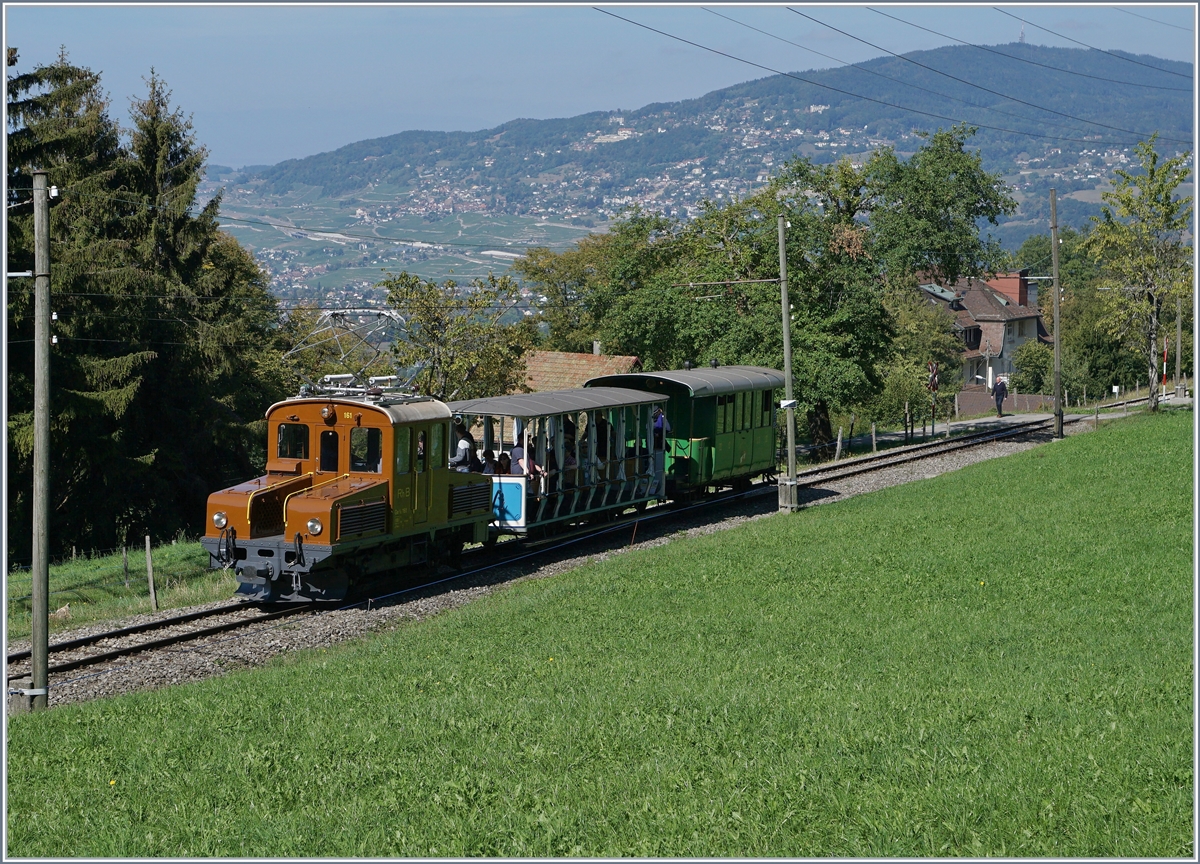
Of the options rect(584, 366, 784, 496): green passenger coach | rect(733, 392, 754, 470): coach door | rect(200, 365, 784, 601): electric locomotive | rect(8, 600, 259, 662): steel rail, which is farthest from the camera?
rect(733, 392, 754, 470): coach door

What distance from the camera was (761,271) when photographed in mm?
42062

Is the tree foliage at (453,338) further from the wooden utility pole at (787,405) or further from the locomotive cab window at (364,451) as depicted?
the locomotive cab window at (364,451)

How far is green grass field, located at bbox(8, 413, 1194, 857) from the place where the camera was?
298 inches

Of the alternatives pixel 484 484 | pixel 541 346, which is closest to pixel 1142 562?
pixel 484 484

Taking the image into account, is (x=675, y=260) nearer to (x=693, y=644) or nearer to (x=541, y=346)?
(x=541, y=346)

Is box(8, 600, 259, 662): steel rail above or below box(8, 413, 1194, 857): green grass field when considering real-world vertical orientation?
below

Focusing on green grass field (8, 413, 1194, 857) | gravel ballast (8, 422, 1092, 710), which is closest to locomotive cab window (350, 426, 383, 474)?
gravel ballast (8, 422, 1092, 710)

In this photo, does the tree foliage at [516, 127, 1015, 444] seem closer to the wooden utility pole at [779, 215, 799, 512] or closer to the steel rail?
the wooden utility pole at [779, 215, 799, 512]

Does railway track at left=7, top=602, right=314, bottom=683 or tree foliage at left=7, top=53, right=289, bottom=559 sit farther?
tree foliage at left=7, top=53, right=289, bottom=559

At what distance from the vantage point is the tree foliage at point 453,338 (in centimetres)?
4097

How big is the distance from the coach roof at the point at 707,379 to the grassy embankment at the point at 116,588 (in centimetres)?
966

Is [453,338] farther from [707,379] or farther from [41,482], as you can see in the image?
[41,482]

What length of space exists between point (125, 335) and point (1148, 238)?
3422 cm

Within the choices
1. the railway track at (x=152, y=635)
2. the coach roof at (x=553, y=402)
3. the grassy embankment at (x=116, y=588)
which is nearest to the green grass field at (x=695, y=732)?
the railway track at (x=152, y=635)
